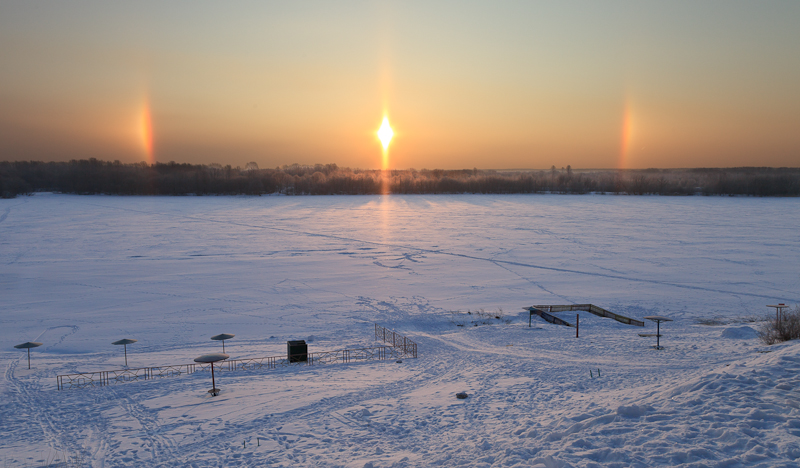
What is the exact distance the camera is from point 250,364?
19328 millimetres

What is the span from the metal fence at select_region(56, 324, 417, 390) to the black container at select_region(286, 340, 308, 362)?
0.09m

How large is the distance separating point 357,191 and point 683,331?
14325 cm

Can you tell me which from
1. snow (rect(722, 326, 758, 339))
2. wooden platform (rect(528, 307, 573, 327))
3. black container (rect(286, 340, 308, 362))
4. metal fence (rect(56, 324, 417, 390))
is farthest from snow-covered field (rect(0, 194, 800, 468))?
black container (rect(286, 340, 308, 362))

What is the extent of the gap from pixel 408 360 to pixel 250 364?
643cm

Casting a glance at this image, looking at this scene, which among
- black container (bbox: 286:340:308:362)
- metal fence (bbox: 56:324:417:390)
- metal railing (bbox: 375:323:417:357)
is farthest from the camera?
metal railing (bbox: 375:323:417:357)

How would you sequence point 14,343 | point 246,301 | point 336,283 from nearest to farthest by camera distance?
point 14,343 → point 246,301 → point 336,283

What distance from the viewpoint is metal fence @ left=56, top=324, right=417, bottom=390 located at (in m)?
17.0

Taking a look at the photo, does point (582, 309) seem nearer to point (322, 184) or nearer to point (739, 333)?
point (739, 333)

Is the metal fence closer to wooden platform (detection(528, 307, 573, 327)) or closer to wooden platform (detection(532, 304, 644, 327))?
wooden platform (detection(528, 307, 573, 327))

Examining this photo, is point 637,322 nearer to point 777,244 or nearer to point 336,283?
point 336,283

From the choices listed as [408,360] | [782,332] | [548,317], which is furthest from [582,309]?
[408,360]

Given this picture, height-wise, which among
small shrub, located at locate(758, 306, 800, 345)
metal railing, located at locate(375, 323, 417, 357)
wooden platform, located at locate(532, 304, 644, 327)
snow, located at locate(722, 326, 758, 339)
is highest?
small shrub, located at locate(758, 306, 800, 345)

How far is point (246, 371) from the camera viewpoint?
60.2 ft

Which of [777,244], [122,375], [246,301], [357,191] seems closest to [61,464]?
[122,375]
